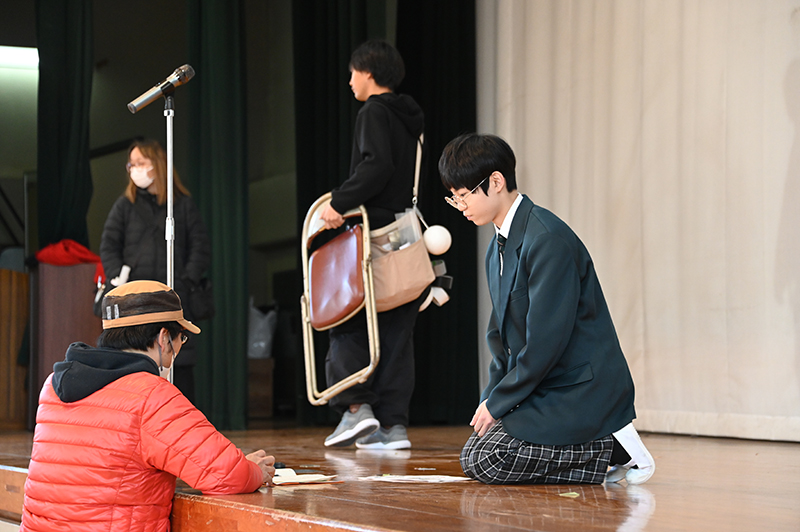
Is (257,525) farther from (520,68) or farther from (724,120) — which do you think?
(520,68)

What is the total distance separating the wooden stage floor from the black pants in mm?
371

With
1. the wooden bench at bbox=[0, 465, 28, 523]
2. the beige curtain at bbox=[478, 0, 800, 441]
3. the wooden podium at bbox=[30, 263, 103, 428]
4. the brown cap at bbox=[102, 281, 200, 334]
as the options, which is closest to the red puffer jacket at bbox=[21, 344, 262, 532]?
the brown cap at bbox=[102, 281, 200, 334]

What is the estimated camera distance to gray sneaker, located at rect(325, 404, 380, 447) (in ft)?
8.35

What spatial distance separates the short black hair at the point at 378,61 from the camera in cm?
275

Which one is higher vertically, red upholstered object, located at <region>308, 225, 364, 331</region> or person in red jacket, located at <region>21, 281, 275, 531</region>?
red upholstered object, located at <region>308, 225, 364, 331</region>

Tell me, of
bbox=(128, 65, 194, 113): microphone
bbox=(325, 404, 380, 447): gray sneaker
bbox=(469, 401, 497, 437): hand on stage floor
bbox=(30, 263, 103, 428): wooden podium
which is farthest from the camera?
bbox=(30, 263, 103, 428): wooden podium

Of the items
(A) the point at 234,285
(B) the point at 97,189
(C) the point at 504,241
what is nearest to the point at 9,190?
(B) the point at 97,189

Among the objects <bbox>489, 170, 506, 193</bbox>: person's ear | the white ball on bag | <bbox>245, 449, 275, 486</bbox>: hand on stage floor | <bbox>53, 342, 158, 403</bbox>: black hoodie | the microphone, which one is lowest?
<bbox>245, 449, 275, 486</bbox>: hand on stage floor

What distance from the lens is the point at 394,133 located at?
2.74 m

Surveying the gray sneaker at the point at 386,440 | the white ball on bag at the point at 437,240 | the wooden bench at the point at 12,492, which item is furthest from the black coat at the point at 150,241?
the wooden bench at the point at 12,492

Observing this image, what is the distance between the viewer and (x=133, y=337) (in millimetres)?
1507

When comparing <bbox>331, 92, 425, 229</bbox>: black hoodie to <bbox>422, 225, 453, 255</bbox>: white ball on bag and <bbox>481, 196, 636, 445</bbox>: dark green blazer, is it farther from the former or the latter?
<bbox>481, 196, 636, 445</bbox>: dark green blazer

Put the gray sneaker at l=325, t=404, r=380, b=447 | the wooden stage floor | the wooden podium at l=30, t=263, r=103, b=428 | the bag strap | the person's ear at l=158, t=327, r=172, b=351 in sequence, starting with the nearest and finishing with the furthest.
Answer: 1. the wooden stage floor
2. the person's ear at l=158, t=327, r=172, b=351
3. the gray sneaker at l=325, t=404, r=380, b=447
4. the bag strap
5. the wooden podium at l=30, t=263, r=103, b=428

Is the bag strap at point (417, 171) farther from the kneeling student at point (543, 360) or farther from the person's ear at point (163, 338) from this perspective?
the person's ear at point (163, 338)
